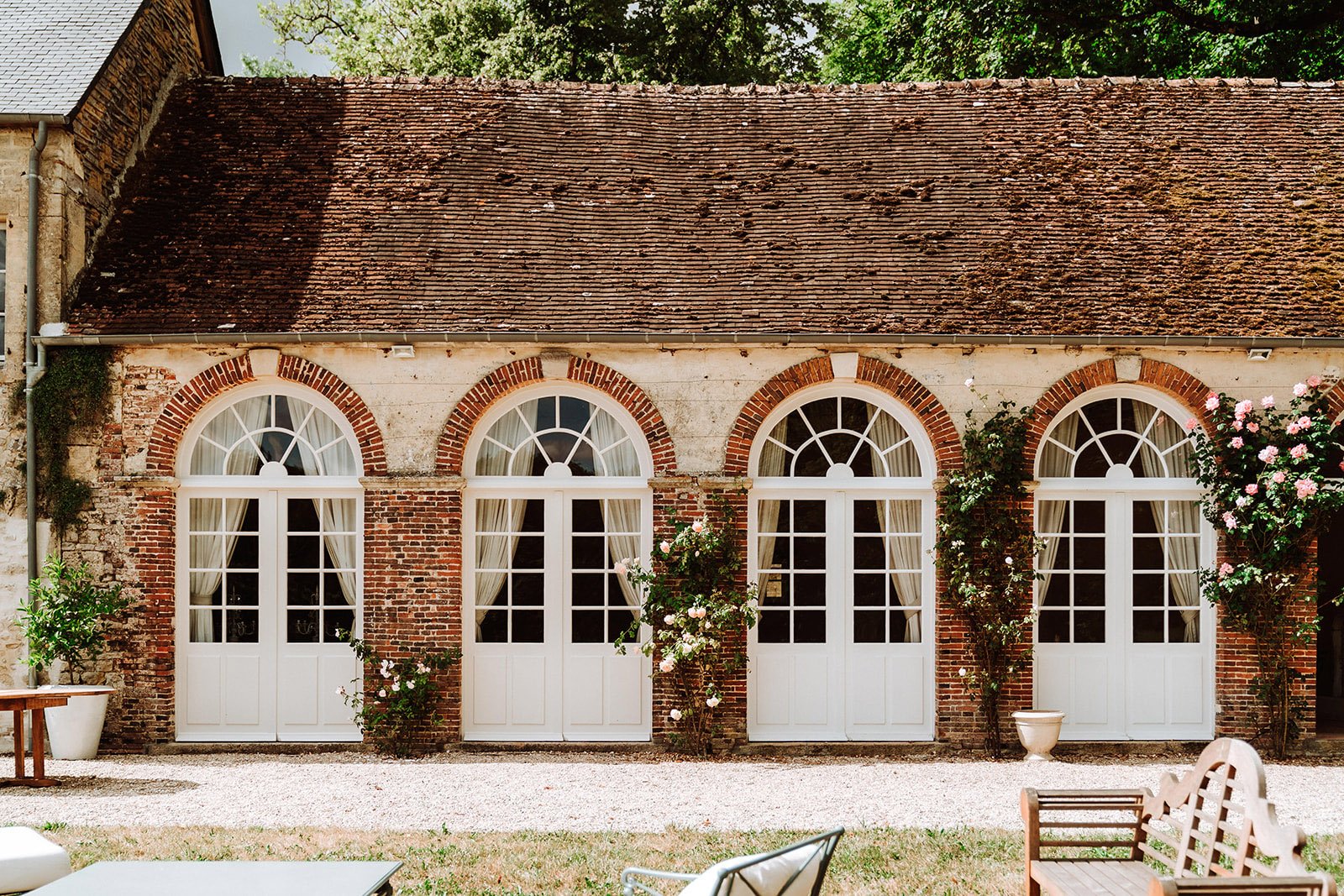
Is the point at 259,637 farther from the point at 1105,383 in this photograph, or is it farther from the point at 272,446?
the point at 1105,383

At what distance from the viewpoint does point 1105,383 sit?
35.9 ft

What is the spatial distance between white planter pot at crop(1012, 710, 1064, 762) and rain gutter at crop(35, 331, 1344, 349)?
3.25 metres

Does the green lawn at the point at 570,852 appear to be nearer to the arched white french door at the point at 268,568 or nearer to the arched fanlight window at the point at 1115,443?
the arched white french door at the point at 268,568

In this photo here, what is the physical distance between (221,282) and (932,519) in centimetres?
686

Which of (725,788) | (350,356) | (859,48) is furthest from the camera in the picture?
(859,48)

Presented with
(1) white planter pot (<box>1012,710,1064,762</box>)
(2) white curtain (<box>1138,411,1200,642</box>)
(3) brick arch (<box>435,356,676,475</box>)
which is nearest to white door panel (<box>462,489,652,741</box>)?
(3) brick arch (<box>435,356,676,475</box>)

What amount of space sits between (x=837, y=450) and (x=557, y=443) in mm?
2554

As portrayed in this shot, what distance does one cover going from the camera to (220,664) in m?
10.9

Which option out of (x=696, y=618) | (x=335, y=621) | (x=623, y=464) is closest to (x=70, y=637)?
(x=335, y=621)

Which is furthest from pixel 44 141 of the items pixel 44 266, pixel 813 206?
pixel 813 206

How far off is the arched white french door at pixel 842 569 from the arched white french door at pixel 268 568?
3.73 meters

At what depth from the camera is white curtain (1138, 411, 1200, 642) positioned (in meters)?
11.1

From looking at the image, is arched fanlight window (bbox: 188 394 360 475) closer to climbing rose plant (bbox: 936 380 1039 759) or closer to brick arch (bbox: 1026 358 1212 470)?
climbing rose plant (bbox: 936 380 1039 759)

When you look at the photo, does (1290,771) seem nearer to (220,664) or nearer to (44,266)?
(220,664)
